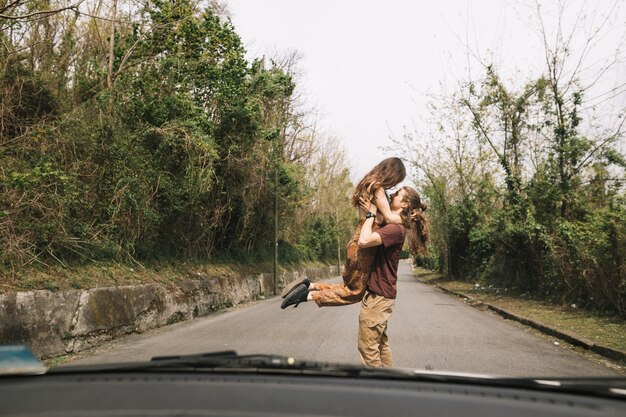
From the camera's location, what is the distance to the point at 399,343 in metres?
7.88

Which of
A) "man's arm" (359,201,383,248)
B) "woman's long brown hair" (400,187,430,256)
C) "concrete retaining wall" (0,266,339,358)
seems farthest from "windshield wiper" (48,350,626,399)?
"concrete retaining wall" (0,266,339,358)

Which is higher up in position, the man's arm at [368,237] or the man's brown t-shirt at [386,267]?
the man's arm at [368,237]

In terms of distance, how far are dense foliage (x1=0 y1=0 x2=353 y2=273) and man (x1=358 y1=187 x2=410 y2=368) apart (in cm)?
580

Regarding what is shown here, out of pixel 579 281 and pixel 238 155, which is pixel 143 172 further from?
pixel 579 281

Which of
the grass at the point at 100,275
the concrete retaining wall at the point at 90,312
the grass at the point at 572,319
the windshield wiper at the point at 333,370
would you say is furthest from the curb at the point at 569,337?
the grass at the point at 100,275

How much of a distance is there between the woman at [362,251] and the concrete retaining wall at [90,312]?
513 centimetres

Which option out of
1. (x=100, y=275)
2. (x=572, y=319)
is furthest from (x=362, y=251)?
(x=572, y=319)

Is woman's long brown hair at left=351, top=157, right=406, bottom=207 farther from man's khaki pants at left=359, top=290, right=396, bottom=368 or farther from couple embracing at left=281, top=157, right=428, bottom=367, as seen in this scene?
man's khaki pants at left=359, top=290, right=396, bottom=368

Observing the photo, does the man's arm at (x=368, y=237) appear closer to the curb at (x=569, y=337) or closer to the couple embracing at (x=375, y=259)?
the couple embracing at (x=375, y=259)

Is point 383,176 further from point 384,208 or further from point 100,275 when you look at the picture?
point 100,275

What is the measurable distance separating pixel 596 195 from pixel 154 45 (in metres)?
14.6

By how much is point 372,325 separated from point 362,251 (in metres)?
0.60

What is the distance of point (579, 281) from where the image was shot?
1229 centimetres

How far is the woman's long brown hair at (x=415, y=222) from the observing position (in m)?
4.00
